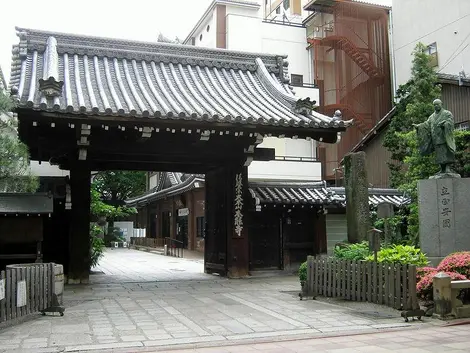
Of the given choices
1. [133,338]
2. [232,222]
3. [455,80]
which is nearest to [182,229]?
[232,222]

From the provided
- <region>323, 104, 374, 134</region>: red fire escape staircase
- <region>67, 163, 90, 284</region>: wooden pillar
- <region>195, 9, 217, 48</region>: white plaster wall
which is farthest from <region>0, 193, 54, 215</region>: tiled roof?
<region>323, 104, 374, 134</region>: red fire escape staircase

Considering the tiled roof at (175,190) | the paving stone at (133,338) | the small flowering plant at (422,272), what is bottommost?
the paving stone at (133,338)

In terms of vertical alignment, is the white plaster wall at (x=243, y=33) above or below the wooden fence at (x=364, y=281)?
above

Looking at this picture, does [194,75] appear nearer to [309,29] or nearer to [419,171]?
[419,171]

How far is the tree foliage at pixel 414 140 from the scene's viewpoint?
58.2 feet

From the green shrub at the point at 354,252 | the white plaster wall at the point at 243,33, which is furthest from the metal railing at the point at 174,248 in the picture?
the green shrub at the point at 354,252

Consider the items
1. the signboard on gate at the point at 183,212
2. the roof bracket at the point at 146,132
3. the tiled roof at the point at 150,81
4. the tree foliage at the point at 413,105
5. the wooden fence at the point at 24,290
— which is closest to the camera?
the wooden fence at the point at 24,290

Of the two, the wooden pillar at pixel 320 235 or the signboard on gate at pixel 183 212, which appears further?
the signboard on gate at pixel 183 212

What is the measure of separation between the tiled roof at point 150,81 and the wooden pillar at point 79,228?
265 centimetres

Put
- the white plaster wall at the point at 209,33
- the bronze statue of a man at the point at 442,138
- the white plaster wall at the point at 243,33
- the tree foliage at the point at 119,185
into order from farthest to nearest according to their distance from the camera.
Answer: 1. the tree foliage at the point at 119,185
2. the white plaster wall at the point at 209,33
3. the white plaster wall at the point at 243,33
4. the bronze statue of a man at the point at 442,138

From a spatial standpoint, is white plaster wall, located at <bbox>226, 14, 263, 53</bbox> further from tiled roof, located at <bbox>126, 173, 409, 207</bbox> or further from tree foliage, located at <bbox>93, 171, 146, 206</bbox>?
tree foliage, located at <bbox>93, 171, 146, 206</bbox>

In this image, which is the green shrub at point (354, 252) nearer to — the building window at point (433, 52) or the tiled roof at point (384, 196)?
the tiled roof at point (384, 196)

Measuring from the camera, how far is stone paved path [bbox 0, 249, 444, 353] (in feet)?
25.5

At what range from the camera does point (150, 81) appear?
15945mm
